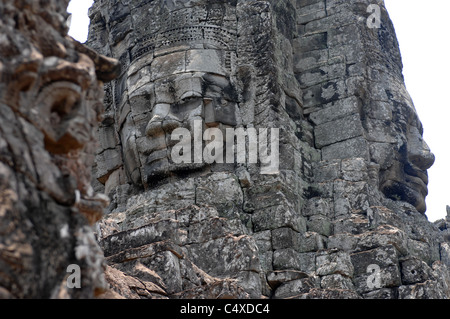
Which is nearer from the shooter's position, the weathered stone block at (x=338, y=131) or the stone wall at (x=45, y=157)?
the stone wall at (x=45, y=157)

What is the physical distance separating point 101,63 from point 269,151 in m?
6.96

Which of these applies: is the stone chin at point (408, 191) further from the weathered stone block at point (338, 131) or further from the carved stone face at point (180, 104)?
the carved stone face at point (180, 104)

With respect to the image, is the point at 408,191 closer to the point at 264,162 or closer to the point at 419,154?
the point at 419,154

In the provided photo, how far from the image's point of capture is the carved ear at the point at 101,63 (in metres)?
8.17

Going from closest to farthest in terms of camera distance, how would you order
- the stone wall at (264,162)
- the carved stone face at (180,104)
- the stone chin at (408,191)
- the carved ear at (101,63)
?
the carved ear at (101,63), the stone wall at (264,162), the carved stone face at (180,104), the stone chin at (408,191)

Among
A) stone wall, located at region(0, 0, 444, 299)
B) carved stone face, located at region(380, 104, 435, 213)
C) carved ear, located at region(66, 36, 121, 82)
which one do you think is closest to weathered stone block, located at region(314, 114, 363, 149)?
stone wall, located at region(0, 0, 444, 299)

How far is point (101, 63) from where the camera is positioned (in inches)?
324

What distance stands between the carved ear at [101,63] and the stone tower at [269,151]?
410cm

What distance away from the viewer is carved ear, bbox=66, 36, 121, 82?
817 centimetres

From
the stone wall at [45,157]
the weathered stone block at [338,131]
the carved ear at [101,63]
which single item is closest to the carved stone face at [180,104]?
the weathered stone block at [338,131]

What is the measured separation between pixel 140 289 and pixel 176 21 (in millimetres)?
6078

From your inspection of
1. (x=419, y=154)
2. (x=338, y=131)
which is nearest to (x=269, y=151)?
(x=338, y=131)
